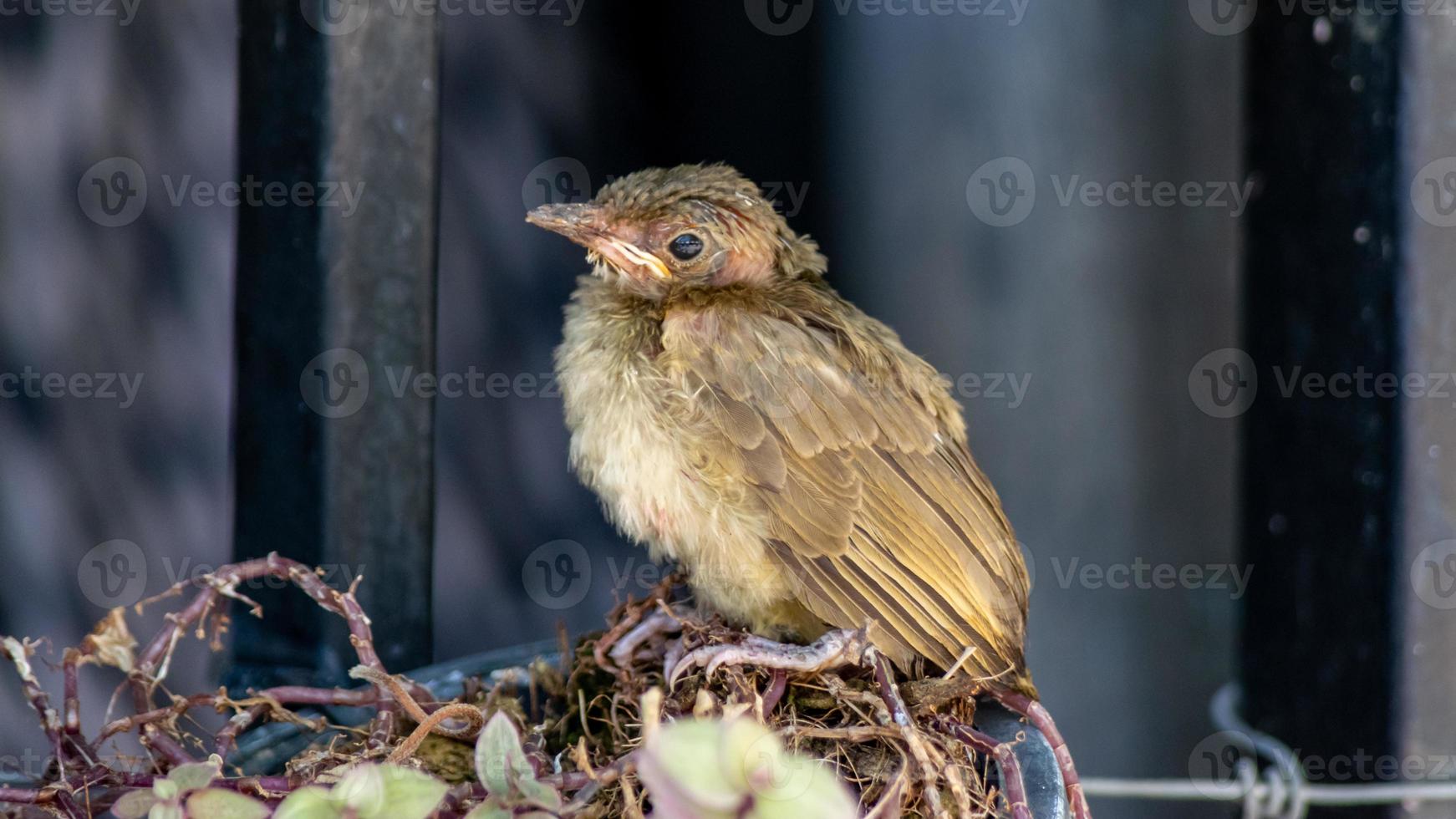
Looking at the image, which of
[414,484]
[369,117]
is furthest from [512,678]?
[369,117]

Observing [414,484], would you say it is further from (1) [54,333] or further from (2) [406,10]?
(1) [54,333]

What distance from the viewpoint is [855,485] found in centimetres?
175

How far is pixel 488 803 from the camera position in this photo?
105cm

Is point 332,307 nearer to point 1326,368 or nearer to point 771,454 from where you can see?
point 771,454

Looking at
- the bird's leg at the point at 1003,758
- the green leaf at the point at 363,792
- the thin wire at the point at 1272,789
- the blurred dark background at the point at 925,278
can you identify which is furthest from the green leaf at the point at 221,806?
the blurred dark background at the point at 925,278

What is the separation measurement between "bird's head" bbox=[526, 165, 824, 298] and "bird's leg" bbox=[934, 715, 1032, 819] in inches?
32.8

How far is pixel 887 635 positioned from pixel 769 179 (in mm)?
2157

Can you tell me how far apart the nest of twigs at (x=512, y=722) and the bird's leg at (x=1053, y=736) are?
0.07 metres

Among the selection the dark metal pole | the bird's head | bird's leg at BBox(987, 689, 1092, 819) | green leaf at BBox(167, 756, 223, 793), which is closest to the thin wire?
the dark metal pole

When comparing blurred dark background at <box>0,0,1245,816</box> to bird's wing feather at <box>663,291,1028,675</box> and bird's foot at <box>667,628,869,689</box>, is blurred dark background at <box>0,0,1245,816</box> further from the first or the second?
bird's foot at <box>667,628,869,689</box>

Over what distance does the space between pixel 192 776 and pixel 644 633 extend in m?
0.79

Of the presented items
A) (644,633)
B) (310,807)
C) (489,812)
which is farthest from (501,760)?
(644,633)

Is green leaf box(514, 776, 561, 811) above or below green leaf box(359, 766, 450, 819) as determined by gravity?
below

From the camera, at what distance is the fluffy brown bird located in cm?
168
